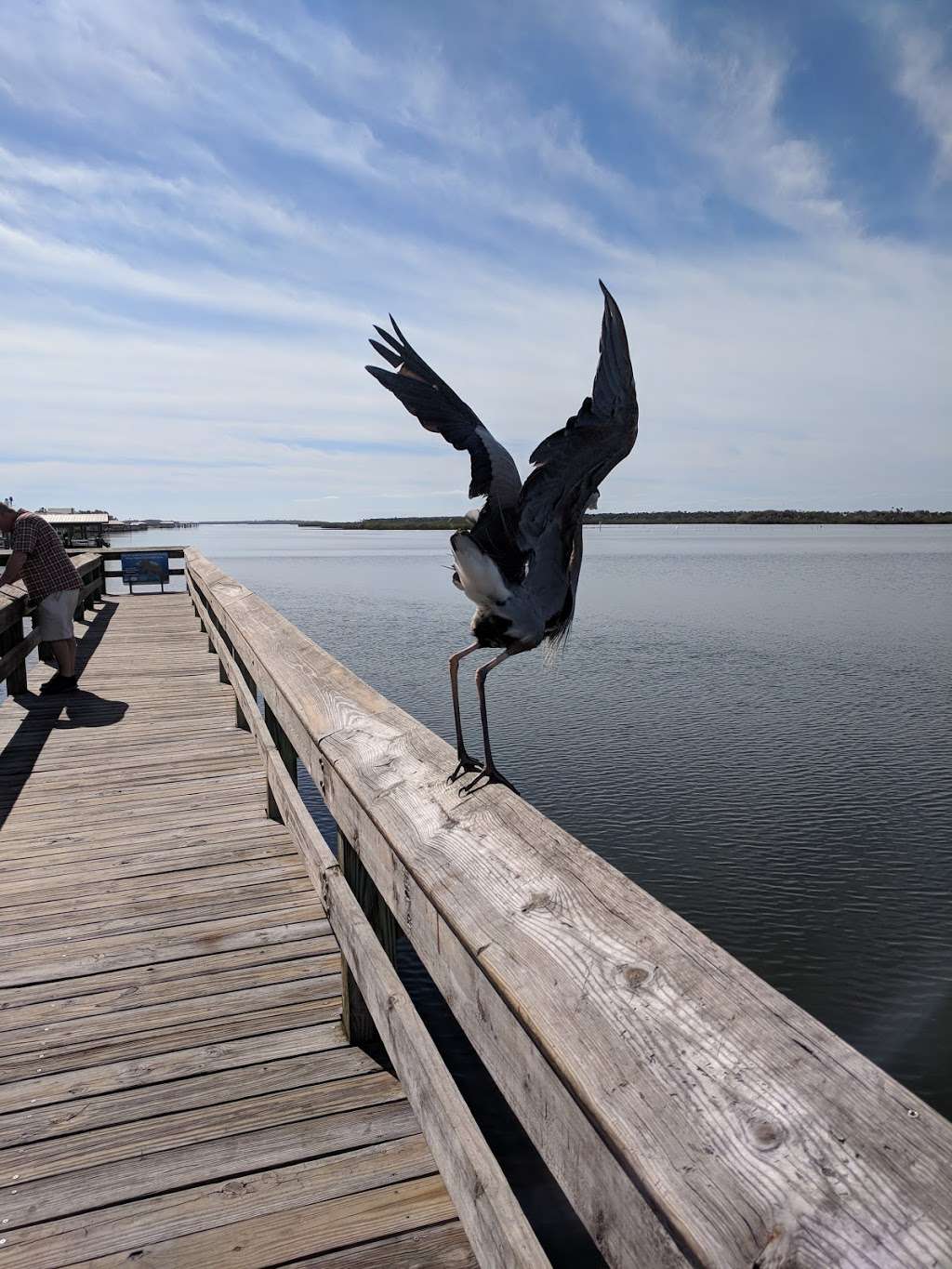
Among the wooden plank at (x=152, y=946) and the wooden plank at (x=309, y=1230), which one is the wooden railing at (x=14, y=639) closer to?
the wooden plank at (x=152, y=946)

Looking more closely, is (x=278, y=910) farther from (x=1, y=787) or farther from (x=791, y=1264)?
(x=791, y=1264)

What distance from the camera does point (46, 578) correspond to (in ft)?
25.1

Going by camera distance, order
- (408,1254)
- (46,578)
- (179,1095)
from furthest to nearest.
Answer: (46,578), (179,1095), (408,1254)

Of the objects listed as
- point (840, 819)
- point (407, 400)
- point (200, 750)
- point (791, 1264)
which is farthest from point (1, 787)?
point (840, 819)

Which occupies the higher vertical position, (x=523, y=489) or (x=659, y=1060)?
(x=523, y=489)

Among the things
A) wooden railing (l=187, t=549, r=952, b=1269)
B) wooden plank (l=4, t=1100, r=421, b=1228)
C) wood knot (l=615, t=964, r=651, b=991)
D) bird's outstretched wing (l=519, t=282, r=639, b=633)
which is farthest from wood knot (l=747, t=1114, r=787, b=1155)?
bird's outstretched wing (l=519, t=282, r=639, b=633)

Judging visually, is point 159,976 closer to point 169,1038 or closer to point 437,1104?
point 169,1038

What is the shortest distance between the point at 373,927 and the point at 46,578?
6220 mm

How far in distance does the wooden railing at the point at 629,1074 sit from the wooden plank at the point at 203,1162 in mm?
477

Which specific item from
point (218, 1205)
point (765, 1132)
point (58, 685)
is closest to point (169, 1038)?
point (218, 1205)

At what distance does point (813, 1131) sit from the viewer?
85 cm

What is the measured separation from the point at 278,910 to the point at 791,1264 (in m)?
3.34

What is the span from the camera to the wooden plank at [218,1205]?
2043 millimetres

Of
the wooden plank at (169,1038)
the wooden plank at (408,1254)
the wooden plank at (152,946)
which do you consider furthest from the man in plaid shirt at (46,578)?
the wooden plank at (408,1254)
